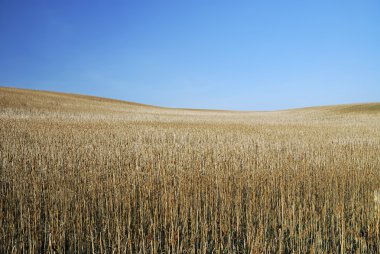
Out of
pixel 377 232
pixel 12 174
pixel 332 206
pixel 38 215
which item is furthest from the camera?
pixel 12 174

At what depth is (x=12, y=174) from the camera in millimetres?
5242

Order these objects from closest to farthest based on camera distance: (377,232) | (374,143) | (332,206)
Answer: (377,232) < (332,206) < (374,143)

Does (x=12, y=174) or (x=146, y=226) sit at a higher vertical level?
(x=12, y=174)

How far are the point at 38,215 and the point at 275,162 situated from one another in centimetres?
548

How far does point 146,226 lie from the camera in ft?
12.3

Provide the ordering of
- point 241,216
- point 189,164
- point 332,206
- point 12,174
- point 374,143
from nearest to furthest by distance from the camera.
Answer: point 241,216 < point 332,206 < point 12,174 < point 189,164 < point 374,143

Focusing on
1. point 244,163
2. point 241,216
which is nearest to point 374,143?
point 244,163

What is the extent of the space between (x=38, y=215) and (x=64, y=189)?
99cm

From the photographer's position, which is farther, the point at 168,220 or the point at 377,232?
the point at 168,220

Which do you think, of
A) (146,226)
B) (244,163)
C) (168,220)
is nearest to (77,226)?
(146,226)

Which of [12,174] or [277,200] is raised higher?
[12,174]

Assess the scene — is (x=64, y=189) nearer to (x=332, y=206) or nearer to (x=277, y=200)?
(x=277, y=200)

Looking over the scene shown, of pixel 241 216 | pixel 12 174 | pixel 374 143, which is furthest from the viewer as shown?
pixel 374 143

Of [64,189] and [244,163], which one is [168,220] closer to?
[64,189]
